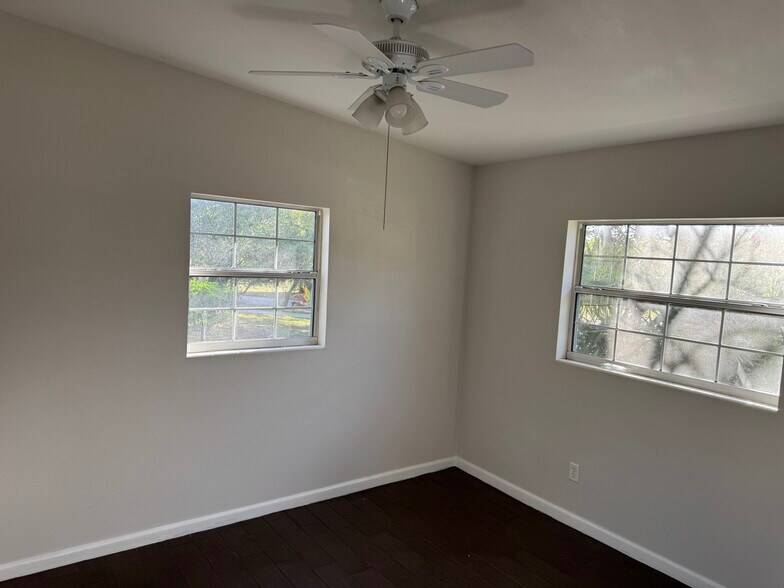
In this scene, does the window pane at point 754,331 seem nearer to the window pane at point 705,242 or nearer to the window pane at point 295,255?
the window pane at point 705,242

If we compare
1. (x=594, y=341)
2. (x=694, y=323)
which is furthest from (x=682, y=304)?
(x=594, y=341)

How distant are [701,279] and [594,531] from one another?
5.36ft

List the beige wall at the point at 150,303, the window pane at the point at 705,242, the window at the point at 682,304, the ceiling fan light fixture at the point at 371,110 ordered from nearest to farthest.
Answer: the ceiling fan light fixture at the point at 371,110 < the beige wall at the point at 150,303 < the window at the point at 682,304 < the window pane at the point at 705,242

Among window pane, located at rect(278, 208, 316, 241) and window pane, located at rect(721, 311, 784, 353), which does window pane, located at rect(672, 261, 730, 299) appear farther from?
window pane, located at rect(278, 208, 316, 241)

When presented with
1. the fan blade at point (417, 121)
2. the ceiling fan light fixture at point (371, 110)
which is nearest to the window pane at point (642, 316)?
the fan blade at point (417, 121)

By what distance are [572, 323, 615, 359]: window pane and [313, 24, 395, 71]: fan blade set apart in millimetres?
2280

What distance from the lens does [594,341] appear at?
129 inches

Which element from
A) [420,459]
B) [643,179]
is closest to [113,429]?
[420,459]

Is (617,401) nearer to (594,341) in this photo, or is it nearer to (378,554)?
(594,341)

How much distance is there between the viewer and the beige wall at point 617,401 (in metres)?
2.48

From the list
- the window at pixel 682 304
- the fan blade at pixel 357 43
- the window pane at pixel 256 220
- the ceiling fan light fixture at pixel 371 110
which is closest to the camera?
the fan blade at pixel 357 43

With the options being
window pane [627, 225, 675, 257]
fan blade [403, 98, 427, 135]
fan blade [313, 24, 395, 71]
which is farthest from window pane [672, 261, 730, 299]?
fan blade [313, 24, 395, 71]

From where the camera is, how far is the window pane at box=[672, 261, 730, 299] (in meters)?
2.68

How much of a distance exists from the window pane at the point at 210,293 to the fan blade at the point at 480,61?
1.82 meters
